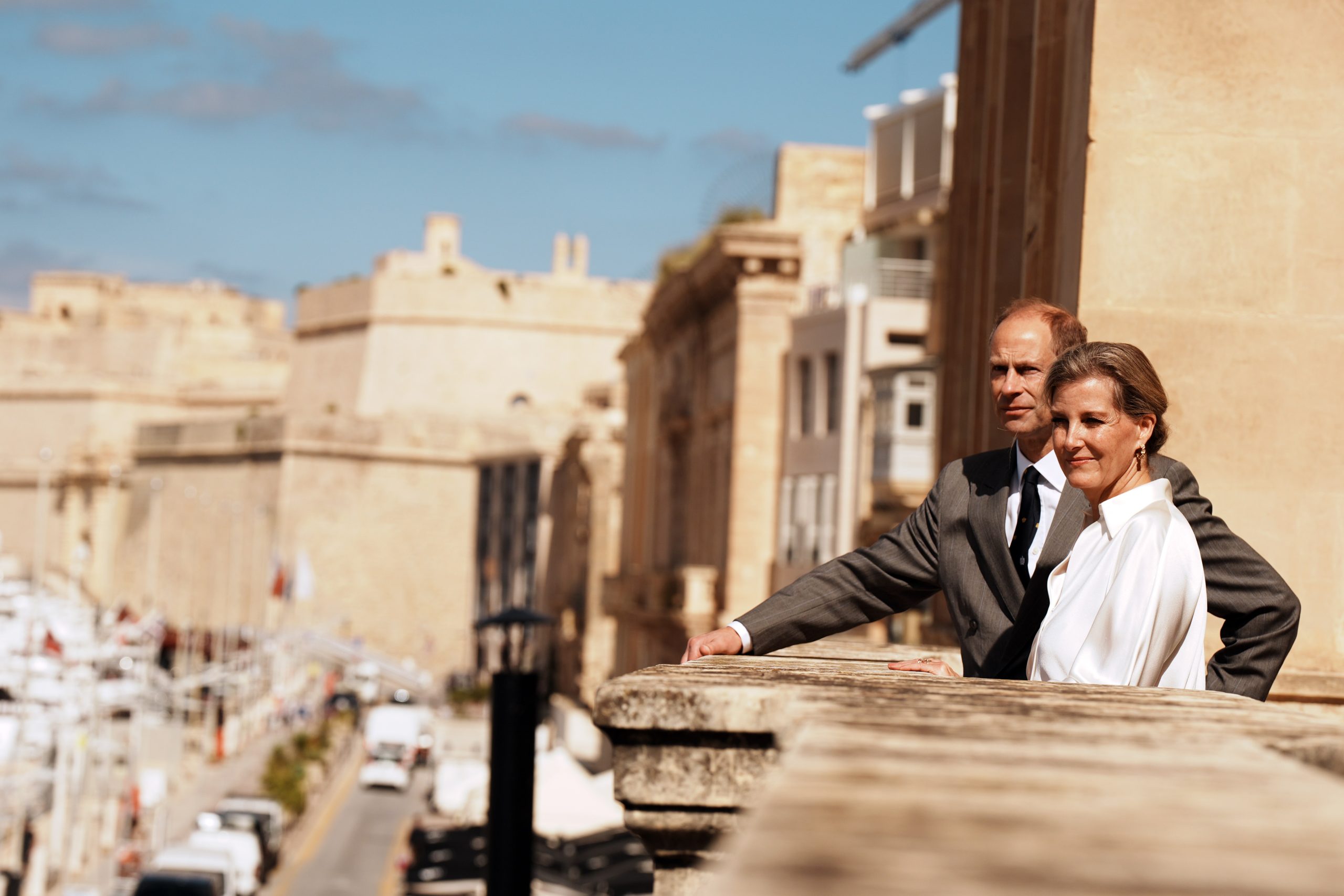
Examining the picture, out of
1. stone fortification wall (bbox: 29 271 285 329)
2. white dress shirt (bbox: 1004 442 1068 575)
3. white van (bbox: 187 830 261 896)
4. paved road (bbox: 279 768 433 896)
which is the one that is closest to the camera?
white dress shirt (bbox: 1004 442 1068 575)

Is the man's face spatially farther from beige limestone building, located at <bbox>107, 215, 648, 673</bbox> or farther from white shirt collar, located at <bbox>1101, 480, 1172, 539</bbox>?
beige limestone building, located at <bbox>107, 215, 648, 673</bbox>

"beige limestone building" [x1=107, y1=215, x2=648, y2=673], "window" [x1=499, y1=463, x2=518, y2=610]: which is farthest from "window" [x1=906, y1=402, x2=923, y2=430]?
"window" [x1=499, y1=463, x2=518, y2=610]

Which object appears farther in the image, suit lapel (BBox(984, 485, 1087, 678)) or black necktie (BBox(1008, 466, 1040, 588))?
black necktie (BBox(1008, 466, 1040, 588))

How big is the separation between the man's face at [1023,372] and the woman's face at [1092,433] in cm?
50

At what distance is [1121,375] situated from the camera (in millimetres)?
3445

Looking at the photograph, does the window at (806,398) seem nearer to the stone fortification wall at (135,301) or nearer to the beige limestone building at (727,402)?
the beige limestone building at (727,402)

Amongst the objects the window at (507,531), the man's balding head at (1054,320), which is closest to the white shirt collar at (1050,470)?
the man's balding head at (1054,320)

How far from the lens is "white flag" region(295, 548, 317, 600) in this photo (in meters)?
58.7

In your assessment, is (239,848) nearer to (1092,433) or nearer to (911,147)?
(911,147)

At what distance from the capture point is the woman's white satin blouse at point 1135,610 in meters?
3.27

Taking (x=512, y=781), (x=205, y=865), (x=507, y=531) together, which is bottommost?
(x=205, y=865)

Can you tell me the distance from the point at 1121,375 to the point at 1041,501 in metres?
0.54

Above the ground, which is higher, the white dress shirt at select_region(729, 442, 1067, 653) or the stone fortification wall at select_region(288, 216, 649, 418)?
the stone fortification wall at select_region(288, 216, 649, 418)

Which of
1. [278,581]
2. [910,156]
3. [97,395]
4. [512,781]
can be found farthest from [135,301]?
[512,781]
